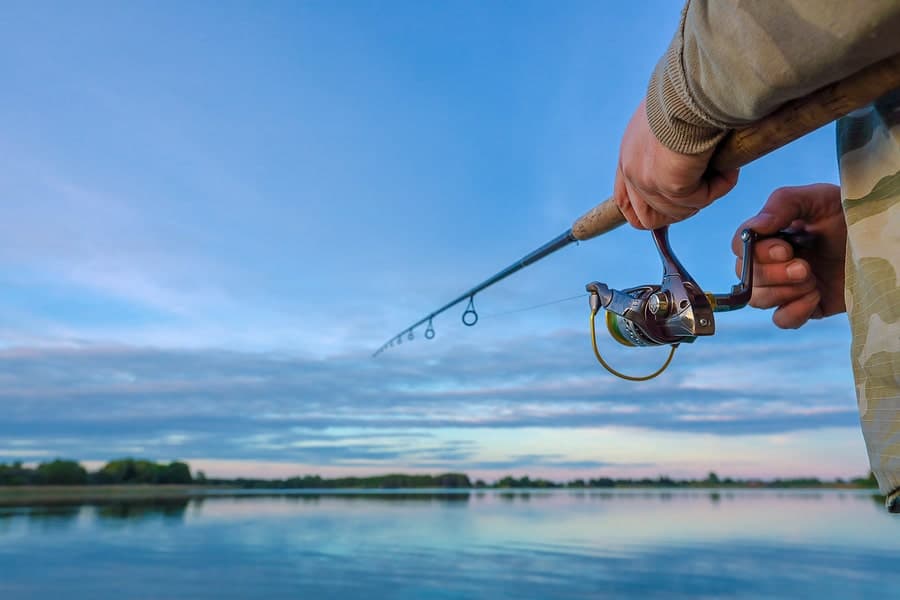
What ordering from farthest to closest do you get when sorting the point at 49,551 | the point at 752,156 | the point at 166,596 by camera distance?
the point at 49,551
the point at 166,596
the point at 752,156

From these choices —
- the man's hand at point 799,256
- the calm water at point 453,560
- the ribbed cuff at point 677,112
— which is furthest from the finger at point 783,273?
the calm water at point 453,560

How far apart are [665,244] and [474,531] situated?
20.1 metres

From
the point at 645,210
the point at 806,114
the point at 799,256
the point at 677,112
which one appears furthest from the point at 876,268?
the point at 799,256

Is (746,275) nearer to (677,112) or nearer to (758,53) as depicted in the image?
(677,112)

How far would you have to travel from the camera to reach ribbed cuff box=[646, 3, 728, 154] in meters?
0.86

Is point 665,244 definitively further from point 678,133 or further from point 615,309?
point 678,133

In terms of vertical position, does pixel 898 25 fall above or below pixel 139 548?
above

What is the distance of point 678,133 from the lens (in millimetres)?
930

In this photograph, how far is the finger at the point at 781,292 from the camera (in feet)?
4.49

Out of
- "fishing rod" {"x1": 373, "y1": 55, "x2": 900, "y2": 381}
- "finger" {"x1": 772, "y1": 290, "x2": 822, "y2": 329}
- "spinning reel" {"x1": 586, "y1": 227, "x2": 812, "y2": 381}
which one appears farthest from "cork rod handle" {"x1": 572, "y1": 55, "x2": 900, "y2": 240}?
"finger" {"x1": 772, "y1": 290, "x2": 822, "y2": 329}

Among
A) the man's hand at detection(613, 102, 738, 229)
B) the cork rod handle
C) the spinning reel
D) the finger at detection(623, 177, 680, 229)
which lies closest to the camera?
the cork rod handle

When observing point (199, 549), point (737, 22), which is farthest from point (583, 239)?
point (199, 549)

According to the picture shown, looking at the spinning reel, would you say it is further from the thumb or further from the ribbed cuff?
the ribbed cuff

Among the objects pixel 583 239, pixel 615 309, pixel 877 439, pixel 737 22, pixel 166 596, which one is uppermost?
pixel 583 239
